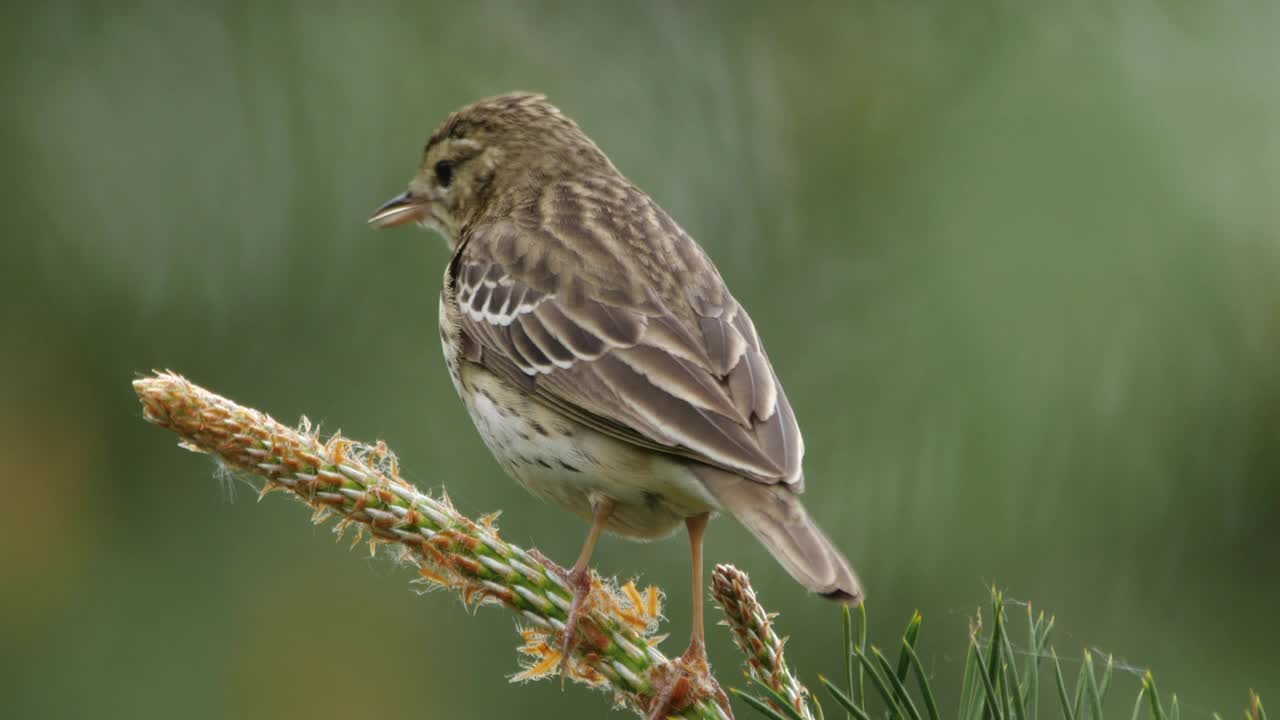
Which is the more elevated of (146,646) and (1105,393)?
(1105,393)

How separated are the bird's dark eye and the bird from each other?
0.9 inches

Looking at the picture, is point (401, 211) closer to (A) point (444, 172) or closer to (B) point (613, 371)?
(A) point (444, 172)

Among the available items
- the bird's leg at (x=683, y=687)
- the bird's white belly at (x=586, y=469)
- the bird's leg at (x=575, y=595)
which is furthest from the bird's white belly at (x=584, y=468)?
the bird's leg at (x=683, y=687)

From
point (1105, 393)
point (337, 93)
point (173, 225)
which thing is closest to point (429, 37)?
point (337, 93)

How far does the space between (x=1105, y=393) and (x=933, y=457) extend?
1.47 ft

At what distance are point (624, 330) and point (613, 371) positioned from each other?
208mm

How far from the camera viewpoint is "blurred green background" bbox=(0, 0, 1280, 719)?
3.54m

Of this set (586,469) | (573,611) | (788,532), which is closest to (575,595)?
(573,611)

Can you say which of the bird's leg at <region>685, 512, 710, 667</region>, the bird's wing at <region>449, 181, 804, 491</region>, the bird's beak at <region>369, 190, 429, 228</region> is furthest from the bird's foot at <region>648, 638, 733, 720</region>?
the bird's beak at <region>369, 190, 429, 228</region>

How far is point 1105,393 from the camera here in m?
3.57

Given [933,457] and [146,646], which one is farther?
[146,646]

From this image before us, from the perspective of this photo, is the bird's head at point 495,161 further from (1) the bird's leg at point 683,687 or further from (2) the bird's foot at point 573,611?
(1) the bird's leg at point 683,687

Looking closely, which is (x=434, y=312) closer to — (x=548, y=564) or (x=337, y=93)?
(x=337, y=93)

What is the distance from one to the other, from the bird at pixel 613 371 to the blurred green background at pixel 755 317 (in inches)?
7.7
